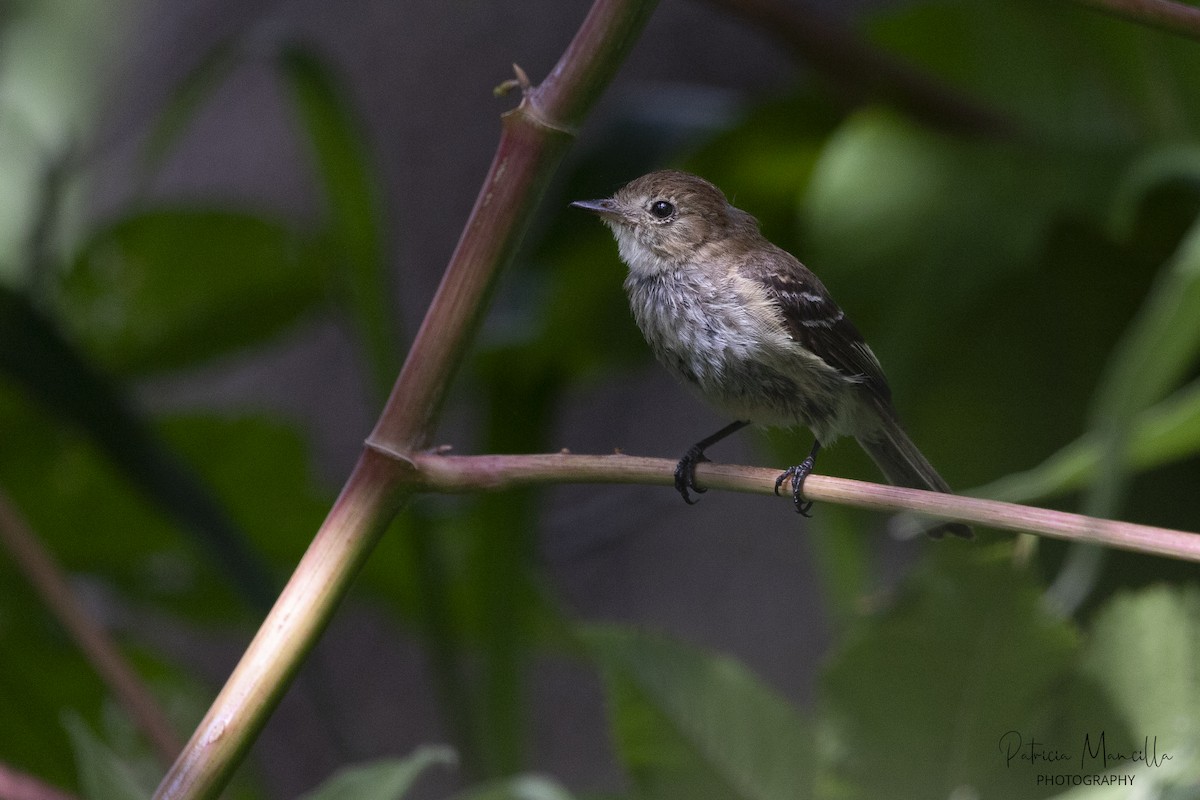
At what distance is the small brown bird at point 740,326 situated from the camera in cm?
54

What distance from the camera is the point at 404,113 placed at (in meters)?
1.98

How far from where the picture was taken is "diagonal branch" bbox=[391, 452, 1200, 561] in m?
0.36

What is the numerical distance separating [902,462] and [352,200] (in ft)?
2.29

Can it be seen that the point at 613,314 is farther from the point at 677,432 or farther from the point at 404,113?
the point at 404,113

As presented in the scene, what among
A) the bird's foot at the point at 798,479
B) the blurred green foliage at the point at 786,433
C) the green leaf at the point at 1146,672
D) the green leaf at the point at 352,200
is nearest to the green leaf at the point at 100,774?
the blurred green foliage at the point at 786,433

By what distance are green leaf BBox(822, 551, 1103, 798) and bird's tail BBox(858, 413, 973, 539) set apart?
0.06 meters

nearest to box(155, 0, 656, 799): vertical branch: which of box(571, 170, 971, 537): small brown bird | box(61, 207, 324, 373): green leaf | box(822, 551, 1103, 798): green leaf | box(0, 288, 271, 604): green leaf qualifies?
box(571, 170, 971, 537): small brown bird

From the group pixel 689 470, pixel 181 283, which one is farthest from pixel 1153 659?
pixel 181 283

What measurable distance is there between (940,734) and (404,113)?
1628 mm

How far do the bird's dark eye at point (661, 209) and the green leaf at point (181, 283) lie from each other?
0.81 m

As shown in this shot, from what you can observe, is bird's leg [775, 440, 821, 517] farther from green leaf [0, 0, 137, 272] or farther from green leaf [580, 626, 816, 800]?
green leaf [0, 0, 137, 272]

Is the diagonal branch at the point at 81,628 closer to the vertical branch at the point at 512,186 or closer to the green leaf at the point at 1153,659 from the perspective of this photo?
the vertical branch at the point at 512,186

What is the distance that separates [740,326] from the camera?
590mm

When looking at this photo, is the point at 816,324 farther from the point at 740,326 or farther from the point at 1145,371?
the point at 1145,371
